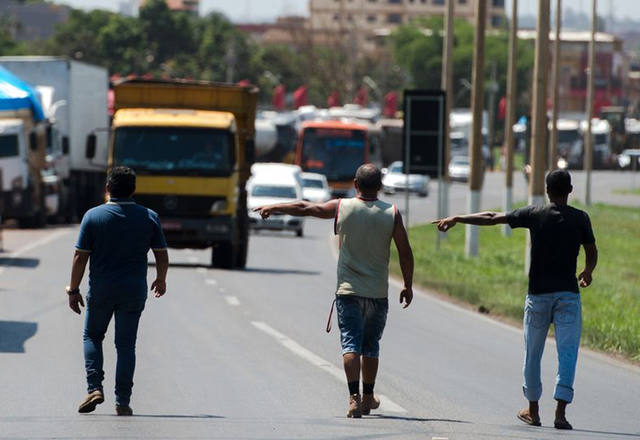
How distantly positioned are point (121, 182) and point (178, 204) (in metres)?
17.3

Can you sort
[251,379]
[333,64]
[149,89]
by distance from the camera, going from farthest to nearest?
[333,64], [149,89], [251,379]

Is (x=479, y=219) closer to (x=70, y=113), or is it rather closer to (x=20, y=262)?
(x=20, y=262)

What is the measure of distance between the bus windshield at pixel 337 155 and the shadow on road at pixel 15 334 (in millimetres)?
48189

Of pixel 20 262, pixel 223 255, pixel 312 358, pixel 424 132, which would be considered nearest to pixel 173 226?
pixel 223 255

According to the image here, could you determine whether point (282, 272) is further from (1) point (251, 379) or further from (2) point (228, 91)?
(1) point (251, 379)

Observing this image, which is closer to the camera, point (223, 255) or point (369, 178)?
point (369, 178)

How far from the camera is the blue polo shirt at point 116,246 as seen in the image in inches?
426

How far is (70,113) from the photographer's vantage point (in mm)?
45375

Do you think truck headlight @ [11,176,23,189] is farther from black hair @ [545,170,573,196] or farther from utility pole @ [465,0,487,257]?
black hair @ [545,170,573,196]

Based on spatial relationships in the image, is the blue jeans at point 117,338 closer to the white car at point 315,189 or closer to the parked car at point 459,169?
the white car at point 315,189

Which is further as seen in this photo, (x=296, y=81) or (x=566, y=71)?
(x=566, y=71)

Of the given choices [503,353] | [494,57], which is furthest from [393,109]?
[503,353]

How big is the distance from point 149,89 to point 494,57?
126m

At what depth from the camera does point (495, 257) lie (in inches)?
1335
